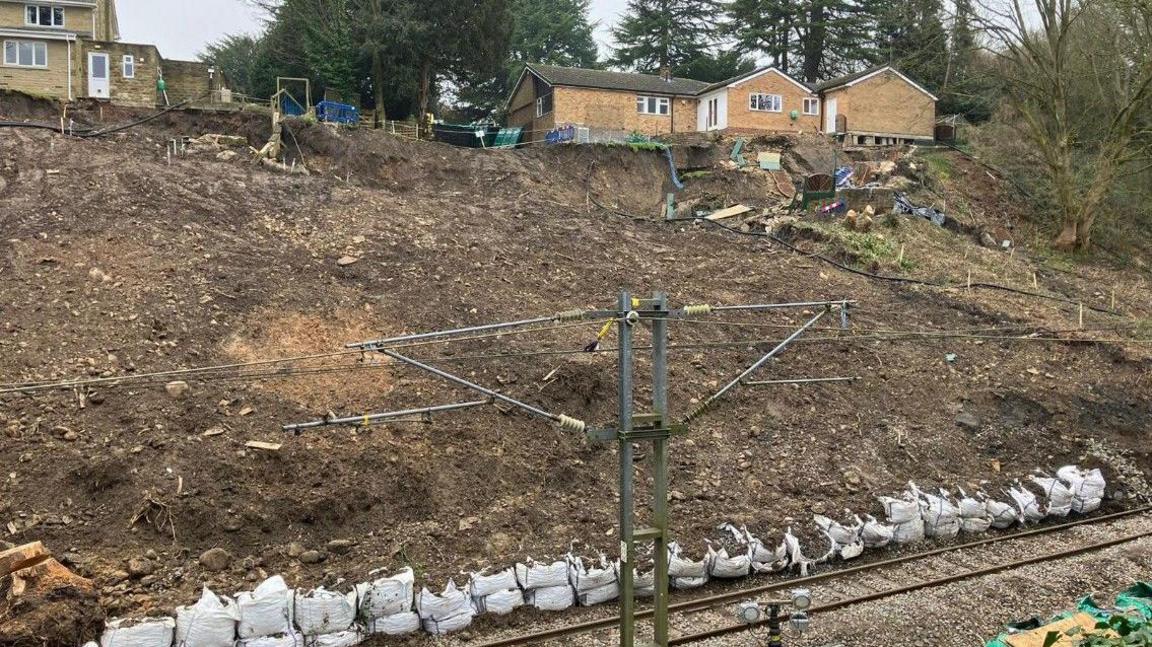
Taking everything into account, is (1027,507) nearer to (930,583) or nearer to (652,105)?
(930,583)

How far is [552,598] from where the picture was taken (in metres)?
12.1

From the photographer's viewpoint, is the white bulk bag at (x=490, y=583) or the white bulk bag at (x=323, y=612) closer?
the white bulk bag at (x=323, y=612)

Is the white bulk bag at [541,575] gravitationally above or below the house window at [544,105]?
below

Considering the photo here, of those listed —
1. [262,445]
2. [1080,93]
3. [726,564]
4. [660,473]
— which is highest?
[1080,93]

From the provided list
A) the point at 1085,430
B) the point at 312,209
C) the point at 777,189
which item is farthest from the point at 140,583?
the point at 777,189

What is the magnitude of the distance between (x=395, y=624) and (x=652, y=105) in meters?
33.7

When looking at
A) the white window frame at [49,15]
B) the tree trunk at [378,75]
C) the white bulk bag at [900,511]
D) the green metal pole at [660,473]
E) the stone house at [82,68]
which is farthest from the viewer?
the white window frame at [49,15]

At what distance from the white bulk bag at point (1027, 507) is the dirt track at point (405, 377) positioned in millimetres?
768

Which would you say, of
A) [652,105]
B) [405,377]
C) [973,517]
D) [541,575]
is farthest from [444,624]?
[652,105]

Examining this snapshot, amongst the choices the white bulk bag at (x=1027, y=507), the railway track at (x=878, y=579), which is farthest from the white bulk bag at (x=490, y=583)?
the white bulk bag at (x=1027, y=507)

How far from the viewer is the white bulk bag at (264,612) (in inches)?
415

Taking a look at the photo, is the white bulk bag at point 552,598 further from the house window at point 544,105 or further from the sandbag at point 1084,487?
the house window at point 544,105

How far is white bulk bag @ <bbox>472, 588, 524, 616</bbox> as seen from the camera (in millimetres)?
11734

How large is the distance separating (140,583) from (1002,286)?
883 inches
